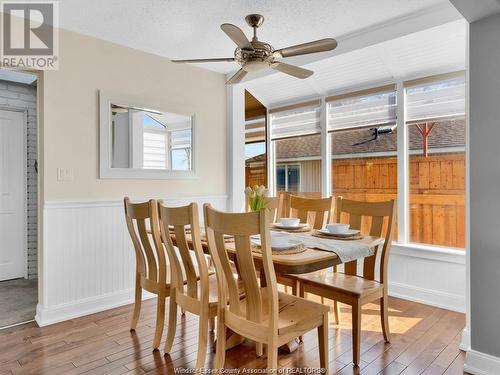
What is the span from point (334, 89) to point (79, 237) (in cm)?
305

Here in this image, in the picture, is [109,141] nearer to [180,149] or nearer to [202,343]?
[180,149]

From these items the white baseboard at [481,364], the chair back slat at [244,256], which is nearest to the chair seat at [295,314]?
the chair back slat at [244,256]

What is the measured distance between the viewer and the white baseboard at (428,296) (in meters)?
3.02

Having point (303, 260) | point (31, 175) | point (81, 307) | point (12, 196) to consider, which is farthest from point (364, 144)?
point (12, 196)

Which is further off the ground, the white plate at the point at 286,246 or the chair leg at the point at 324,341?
the white plate at the point at 286,246

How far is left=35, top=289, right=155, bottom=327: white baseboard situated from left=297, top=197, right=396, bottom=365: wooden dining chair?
1.80m

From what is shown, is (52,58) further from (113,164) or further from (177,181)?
(177,181)

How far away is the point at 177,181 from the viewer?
376cm

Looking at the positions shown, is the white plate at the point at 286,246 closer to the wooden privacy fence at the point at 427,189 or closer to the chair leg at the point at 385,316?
the chair leg at the point at 385,316

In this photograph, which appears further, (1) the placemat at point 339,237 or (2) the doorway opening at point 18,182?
(2) the doorway opening at point 18,182

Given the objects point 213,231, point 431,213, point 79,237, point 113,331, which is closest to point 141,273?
point 113,331

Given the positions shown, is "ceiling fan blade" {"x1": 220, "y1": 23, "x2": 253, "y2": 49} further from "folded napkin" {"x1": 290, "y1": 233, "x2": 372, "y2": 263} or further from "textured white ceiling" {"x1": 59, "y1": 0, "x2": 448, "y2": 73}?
"folded napkin" {"x1": 290, "y1": 233, "x2": 372, "y2": 263}

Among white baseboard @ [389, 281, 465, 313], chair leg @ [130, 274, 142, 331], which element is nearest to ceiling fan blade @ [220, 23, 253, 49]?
chair leg @ [130, 274, 142, 331]

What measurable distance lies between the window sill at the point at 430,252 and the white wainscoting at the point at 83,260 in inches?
104
